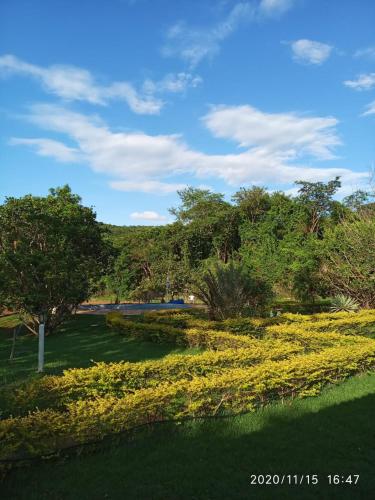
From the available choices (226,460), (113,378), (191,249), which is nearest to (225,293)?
(113,378)

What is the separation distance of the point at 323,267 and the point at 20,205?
11154 millimetres

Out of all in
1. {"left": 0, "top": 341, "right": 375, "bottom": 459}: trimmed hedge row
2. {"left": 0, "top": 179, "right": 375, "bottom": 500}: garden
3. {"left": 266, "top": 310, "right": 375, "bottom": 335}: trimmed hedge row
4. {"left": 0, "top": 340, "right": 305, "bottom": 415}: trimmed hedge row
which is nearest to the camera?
{"left": 0, "top": 179, "right": 375, "bottom": 500}: garden

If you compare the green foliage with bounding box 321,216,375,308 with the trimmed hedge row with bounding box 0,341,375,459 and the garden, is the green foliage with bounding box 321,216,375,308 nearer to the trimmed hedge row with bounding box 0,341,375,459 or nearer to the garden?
the garden

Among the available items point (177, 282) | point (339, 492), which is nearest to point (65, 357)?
point (339, 492)

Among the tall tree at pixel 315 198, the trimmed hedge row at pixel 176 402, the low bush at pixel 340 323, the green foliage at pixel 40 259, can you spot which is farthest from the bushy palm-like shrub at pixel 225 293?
the tall tree at pixel 315 198

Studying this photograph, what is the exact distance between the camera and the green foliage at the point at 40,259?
26.6 ft

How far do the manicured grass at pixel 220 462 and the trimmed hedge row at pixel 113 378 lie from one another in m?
0.88

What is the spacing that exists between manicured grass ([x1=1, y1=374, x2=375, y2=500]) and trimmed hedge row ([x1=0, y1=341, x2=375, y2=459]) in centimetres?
16

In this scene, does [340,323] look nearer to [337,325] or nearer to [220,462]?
[337,325]

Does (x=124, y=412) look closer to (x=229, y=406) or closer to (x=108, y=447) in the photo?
(x=108, y=447)

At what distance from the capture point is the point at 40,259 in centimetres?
813

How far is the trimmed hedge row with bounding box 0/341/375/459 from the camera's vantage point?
336 centimetres

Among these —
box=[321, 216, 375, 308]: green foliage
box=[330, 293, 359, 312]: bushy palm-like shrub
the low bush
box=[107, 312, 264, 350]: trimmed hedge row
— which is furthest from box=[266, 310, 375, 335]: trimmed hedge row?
box=[321, 216, 375, 308]: green foliage

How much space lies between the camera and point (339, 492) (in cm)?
296
